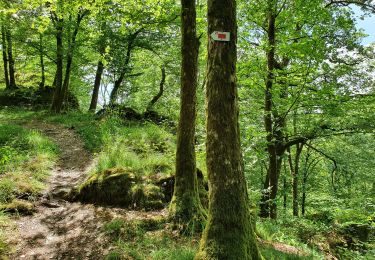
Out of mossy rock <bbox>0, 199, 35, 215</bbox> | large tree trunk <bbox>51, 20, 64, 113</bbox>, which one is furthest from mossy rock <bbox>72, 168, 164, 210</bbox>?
large tree trunk <bbox>51, 20, 64, 113</bbox>

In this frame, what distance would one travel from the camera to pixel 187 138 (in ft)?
17.9

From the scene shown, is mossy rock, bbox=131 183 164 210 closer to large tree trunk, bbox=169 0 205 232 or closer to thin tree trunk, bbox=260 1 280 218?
large tree trunk, bbox=169 0 205 232

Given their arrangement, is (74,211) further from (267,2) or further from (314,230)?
(267,2)

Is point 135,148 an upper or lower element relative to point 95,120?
lower

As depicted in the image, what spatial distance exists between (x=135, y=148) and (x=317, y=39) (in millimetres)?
5733

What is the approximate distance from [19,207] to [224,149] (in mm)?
4466

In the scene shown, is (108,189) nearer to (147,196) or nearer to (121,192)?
(121,192)

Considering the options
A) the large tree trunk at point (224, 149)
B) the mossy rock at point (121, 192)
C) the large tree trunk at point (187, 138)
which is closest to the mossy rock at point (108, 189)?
the mossy rock at point (121, 192)

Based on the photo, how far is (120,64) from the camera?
15.5 meters

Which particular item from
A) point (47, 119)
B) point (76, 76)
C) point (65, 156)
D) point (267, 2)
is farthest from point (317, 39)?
point (76, 76)

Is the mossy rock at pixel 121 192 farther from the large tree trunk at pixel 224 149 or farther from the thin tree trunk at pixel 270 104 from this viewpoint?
the thin tree trunk at pixel 270 104

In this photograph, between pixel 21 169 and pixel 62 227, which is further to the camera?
pixel 21 169

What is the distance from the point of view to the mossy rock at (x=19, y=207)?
18.5 feet

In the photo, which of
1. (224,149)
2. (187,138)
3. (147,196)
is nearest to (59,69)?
(147,196)
